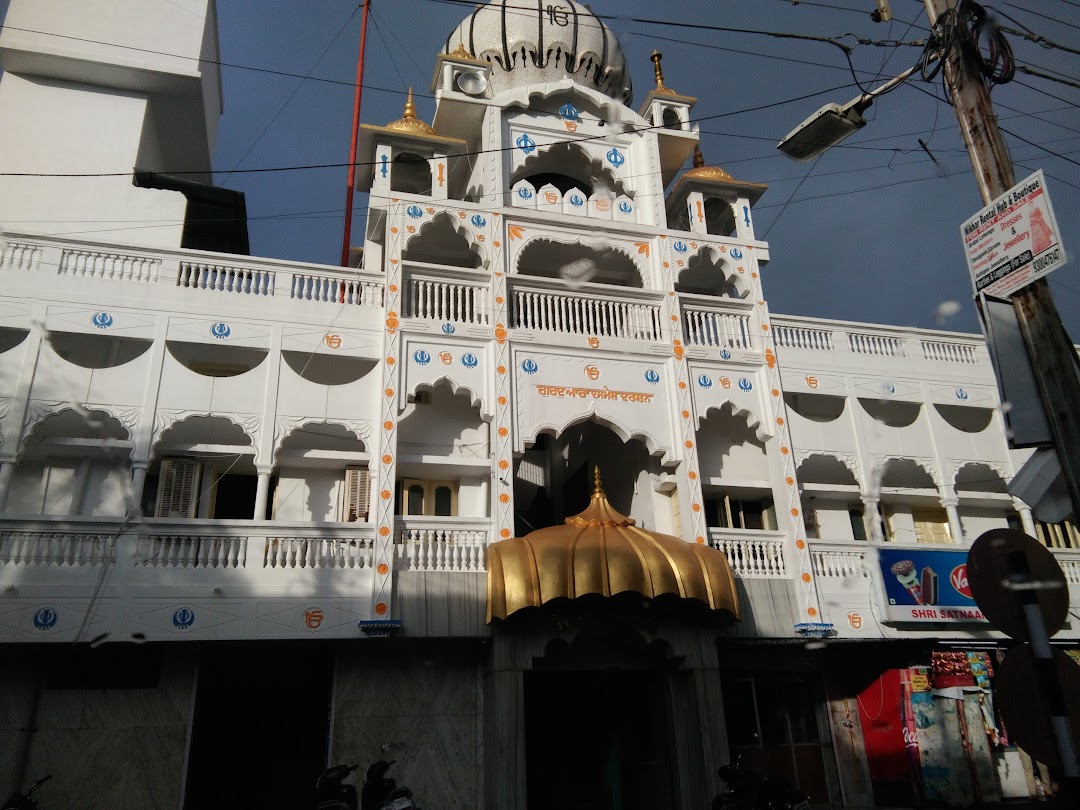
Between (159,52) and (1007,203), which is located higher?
(159,52)

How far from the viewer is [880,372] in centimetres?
1688

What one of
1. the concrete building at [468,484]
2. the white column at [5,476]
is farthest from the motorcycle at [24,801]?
the white column at [5,476]

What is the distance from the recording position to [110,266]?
13.7 metres

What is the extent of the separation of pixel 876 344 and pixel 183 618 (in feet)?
46.4

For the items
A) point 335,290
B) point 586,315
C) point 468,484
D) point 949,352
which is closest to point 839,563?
point 949,352

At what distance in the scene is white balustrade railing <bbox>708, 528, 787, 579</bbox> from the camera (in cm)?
1398

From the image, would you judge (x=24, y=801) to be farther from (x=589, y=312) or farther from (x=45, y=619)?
(x=589, y=312)

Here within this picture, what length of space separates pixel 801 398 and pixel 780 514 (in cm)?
344

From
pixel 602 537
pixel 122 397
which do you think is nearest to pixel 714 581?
pixel 602 537

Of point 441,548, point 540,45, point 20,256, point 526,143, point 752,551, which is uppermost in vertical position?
point 540,45

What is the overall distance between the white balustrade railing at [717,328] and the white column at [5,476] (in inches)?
451

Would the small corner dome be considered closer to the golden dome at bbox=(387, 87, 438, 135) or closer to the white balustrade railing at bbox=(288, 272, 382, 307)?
the golden dome at bbox=(387, 87, 438, 135)

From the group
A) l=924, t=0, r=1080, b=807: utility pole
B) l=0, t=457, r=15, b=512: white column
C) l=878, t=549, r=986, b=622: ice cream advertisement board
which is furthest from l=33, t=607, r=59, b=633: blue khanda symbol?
l=878, t=549, r=986, b=622: ice cream advertisement board

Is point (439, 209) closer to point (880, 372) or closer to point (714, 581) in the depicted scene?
point (714, 581)
